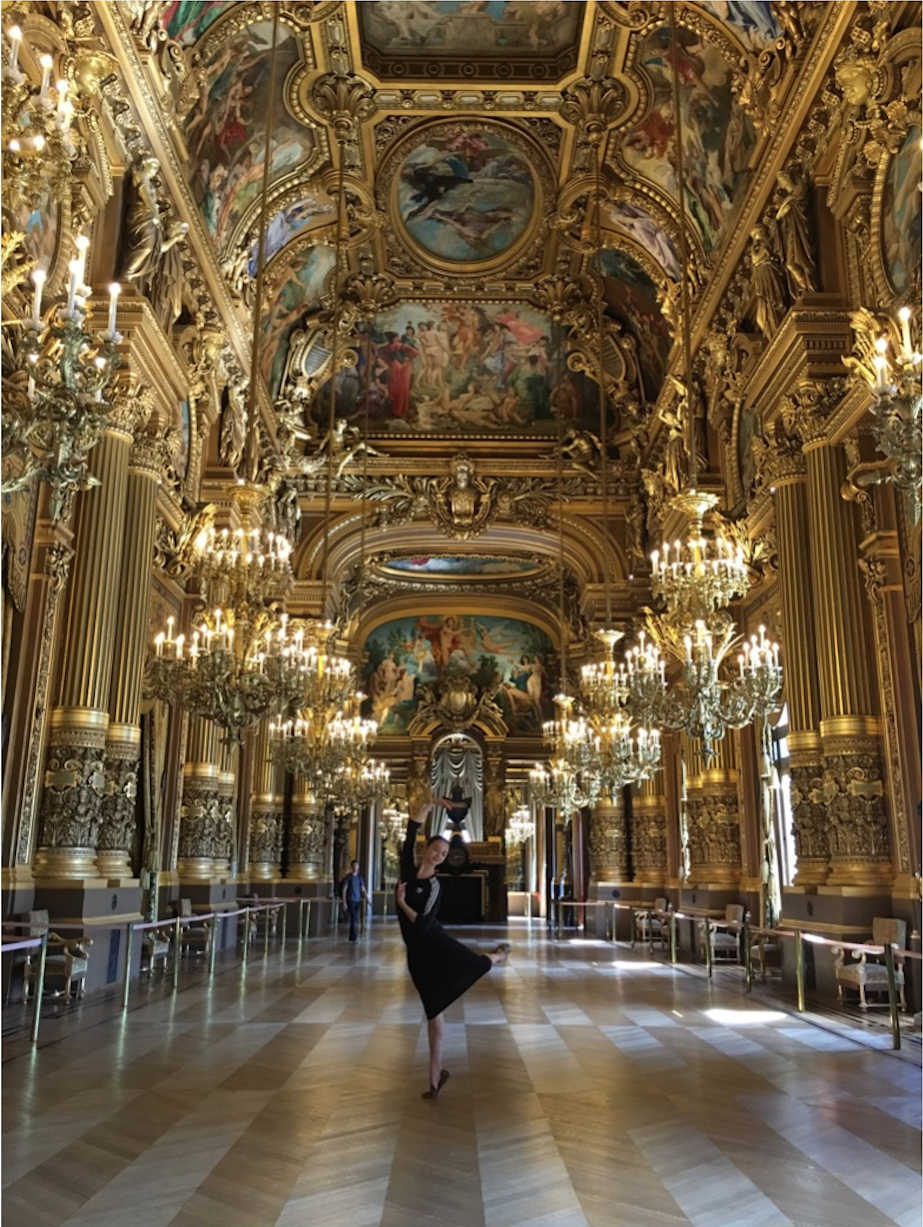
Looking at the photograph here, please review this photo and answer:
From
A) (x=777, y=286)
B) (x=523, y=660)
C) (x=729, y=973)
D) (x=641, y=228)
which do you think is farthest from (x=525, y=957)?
(x=523, y=660)

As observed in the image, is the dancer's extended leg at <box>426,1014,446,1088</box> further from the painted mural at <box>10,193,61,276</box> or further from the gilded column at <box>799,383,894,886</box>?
the painted mural at <box>10,193,61,276</box>

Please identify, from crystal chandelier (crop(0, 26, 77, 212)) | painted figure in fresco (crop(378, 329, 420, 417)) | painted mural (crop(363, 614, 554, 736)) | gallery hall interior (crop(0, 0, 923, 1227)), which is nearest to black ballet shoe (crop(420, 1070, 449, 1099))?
gallery hall interior (crop(0, 0, 923, 1227))

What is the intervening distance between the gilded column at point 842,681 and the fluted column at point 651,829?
10092 mm

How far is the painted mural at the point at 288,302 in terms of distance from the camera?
17031 millimetres

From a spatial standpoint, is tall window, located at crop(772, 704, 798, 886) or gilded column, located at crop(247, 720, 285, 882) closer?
tall window, located at crop(772, 704, 798, 886)

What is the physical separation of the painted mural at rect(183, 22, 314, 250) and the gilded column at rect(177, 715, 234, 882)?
294 inches

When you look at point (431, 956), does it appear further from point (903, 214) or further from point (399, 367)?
point (399, 367)

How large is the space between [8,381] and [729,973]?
11327mm

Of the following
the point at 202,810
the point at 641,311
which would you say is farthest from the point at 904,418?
the point at 641,311

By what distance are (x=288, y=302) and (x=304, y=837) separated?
1136 centimetres

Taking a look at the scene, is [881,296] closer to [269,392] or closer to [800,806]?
[800,806]

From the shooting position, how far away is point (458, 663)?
31.7 metres

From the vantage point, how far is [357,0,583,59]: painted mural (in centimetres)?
1246

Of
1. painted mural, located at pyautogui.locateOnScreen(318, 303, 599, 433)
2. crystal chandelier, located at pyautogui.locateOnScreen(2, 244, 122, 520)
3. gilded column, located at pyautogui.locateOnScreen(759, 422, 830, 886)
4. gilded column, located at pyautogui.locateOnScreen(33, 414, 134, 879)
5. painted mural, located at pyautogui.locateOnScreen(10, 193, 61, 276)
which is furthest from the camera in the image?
painted mural, located at pyautogui.locateOnScreen(318, 303, 599, 433)
